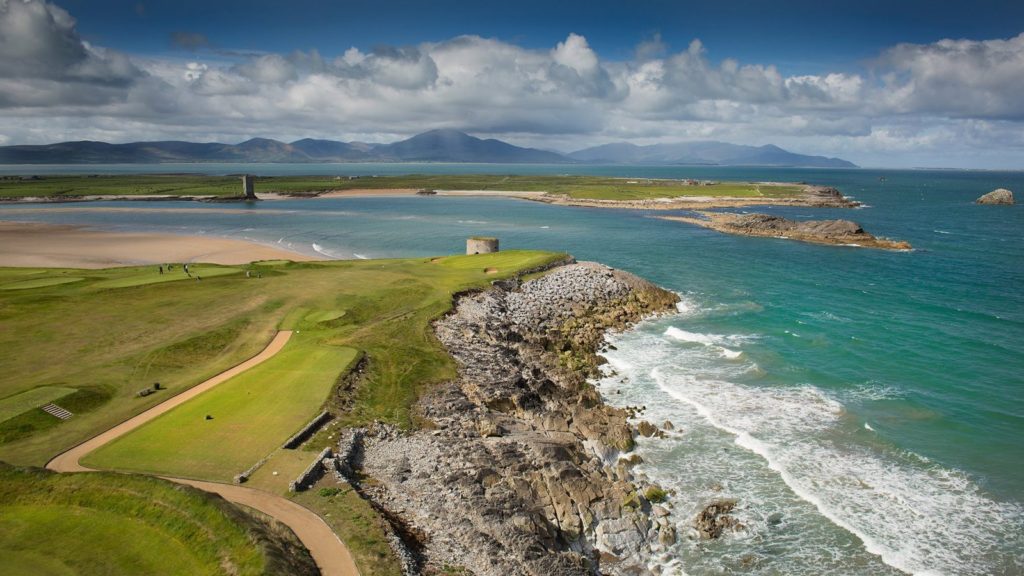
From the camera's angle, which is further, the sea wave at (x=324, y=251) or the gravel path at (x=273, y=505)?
the sea wave at (x=324, y=251)

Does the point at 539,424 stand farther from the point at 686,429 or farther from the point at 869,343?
the point at 869,343

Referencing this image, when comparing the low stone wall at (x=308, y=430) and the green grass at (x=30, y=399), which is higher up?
the green grass at (x=30, y=399)

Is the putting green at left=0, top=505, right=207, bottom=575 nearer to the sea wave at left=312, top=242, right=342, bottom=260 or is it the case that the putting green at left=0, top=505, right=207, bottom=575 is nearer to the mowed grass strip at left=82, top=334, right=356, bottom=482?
the mowed grass strip at left=82, top=334, right=356, bottom=482

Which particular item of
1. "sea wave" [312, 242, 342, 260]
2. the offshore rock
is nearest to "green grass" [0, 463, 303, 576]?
the offshore rock

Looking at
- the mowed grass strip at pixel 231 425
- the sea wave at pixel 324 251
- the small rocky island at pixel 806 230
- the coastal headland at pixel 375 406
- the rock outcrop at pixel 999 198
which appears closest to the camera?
the coastal headland at pixel 375 406

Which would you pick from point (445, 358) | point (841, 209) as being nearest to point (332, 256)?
point (445, 358)

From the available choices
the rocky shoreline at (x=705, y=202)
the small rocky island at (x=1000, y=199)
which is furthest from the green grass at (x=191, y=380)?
the small rocky island at (x=1000, y=199)

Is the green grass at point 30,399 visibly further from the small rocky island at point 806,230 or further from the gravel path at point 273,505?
the small rocky island at point 806,230
